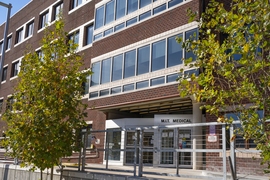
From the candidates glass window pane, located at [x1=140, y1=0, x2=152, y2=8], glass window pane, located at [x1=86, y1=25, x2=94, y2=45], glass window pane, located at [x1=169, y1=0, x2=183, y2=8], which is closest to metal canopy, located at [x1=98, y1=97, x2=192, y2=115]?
glass window pane, located at [x1=169, y1=0, x2=183, y2=8]

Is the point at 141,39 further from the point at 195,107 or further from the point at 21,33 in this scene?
the point at 21,33

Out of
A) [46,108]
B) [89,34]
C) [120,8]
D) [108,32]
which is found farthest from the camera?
[89,34]

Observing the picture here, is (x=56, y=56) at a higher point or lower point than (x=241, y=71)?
higher

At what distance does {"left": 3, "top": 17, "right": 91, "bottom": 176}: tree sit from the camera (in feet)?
28.7

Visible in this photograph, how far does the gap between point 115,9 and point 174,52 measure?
5387mm

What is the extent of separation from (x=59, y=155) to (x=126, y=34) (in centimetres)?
888

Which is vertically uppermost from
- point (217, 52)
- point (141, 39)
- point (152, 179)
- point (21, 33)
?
point (21, 33)

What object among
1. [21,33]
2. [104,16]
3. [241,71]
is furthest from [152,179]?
[21,33]

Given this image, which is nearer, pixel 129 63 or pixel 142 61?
pixel 142 61

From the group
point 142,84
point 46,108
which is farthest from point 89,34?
point 46,108

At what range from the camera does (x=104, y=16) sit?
1822cm

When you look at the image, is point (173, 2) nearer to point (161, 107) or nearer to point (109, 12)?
point (109, 12)

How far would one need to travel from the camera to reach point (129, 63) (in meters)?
15.8

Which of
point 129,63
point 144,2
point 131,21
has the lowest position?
point 129,63
